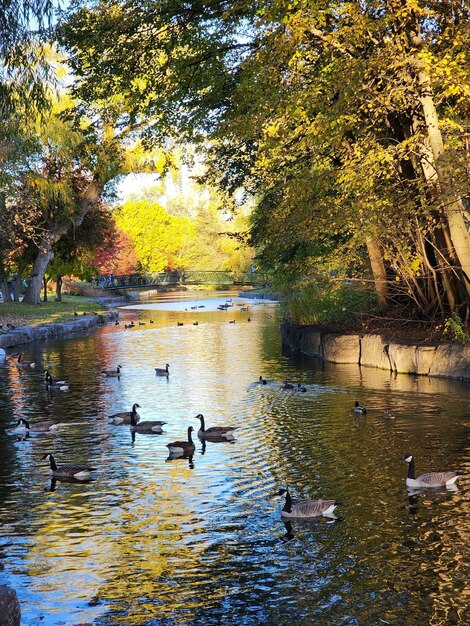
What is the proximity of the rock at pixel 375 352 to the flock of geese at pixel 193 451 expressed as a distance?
12.3 feet

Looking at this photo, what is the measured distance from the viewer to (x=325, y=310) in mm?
33469

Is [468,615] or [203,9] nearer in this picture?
[468,615]

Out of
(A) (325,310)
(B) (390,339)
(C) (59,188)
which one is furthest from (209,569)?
(C) (59,188)

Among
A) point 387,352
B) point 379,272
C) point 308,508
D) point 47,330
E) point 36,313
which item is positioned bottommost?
point 308,508

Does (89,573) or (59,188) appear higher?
(59,188)

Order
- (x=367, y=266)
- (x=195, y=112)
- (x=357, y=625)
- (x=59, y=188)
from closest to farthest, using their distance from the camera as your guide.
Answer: (x=357, y=625) → (x=195, y=112) → (x=367, y=266) → (x=59, y=188)

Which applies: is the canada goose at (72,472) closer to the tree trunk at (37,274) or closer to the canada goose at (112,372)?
the canada goose at (112,372)

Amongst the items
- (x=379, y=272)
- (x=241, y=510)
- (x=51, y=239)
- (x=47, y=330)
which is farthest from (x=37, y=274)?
(x=241, y=510)

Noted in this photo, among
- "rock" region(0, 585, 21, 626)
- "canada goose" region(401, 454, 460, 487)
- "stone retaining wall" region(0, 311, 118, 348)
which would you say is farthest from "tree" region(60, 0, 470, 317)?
"rock" region(0, 585, 21, 626)

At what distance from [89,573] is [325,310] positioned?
80.3 feet

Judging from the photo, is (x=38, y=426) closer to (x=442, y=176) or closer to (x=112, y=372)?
(x=112, y=372)

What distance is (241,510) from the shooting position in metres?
12.1

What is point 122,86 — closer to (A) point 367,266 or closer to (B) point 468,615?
(A) point 367,266

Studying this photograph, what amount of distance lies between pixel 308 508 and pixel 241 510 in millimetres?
1037
